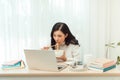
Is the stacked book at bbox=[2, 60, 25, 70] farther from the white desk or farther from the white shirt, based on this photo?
the white shirt

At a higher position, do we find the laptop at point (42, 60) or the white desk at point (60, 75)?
the laptop at point (42, 60)

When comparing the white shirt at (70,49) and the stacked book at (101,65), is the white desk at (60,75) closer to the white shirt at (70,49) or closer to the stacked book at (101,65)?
the stacked book at (101,65)

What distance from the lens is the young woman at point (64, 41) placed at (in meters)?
2.63

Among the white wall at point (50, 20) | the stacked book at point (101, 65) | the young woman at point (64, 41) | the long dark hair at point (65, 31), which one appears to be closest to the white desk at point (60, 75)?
the stacked book at point (101, 65)

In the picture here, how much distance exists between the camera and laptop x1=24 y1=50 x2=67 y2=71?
5.37 feet

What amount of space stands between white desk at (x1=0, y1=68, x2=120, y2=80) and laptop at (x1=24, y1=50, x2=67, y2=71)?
0.18 feet

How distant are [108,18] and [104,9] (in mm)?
153

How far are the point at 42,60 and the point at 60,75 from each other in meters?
0.20

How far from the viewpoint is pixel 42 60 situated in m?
1.68

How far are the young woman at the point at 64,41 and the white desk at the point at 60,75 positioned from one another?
923 millimetres

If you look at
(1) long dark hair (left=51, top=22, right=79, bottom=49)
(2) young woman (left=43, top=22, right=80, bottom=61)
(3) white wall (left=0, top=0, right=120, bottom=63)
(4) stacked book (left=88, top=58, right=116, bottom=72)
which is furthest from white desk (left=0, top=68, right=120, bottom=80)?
(3) white wall (left=0, top=0, right=120, bottom=63)

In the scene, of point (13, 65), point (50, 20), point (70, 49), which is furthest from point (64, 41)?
point (13, 65)

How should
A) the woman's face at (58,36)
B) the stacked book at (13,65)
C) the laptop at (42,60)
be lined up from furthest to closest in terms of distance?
1. the woman's face at (58,36)
2. the stacked book at (13,65)
3. the laptop at (42,60)

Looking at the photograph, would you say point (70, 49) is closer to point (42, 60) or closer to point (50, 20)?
point (50, 20)
